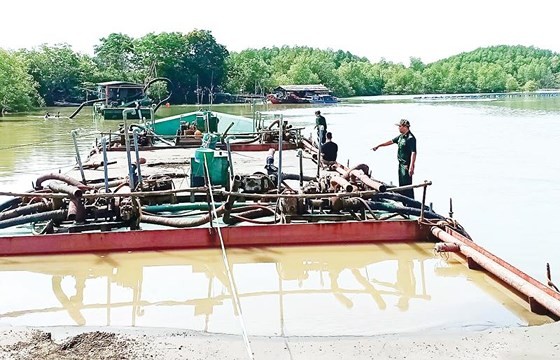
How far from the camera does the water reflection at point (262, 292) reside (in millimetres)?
5691

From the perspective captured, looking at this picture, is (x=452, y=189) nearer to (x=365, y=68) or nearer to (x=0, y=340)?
(x=0, y=340)

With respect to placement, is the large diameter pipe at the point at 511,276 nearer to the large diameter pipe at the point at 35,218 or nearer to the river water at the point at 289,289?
the river water at the point at 289,289

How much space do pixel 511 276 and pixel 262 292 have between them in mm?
2383

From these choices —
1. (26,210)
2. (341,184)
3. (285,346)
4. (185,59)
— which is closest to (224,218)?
(341,184)

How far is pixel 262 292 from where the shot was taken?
A: 6.54 m

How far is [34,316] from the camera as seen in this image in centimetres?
596

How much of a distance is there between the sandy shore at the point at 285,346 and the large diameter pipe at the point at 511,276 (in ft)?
1.07

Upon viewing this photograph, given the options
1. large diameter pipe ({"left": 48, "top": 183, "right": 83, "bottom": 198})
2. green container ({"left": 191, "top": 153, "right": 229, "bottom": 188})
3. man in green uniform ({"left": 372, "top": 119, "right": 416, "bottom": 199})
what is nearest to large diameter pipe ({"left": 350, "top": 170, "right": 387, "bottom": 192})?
man in green uniform ({"left": 372, "top": 119, "right": 416, "bottom": 199})

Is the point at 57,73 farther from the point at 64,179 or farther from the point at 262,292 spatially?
the point at 262,292

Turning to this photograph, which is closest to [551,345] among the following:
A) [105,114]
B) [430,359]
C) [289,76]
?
[430,359]

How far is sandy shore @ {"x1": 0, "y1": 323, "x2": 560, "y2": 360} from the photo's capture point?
14.7 ft

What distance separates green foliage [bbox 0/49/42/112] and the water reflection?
48952 mm

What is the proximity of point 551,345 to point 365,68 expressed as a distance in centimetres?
11714

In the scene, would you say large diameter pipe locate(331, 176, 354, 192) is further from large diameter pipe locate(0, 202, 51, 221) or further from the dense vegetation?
the dense vegetation
